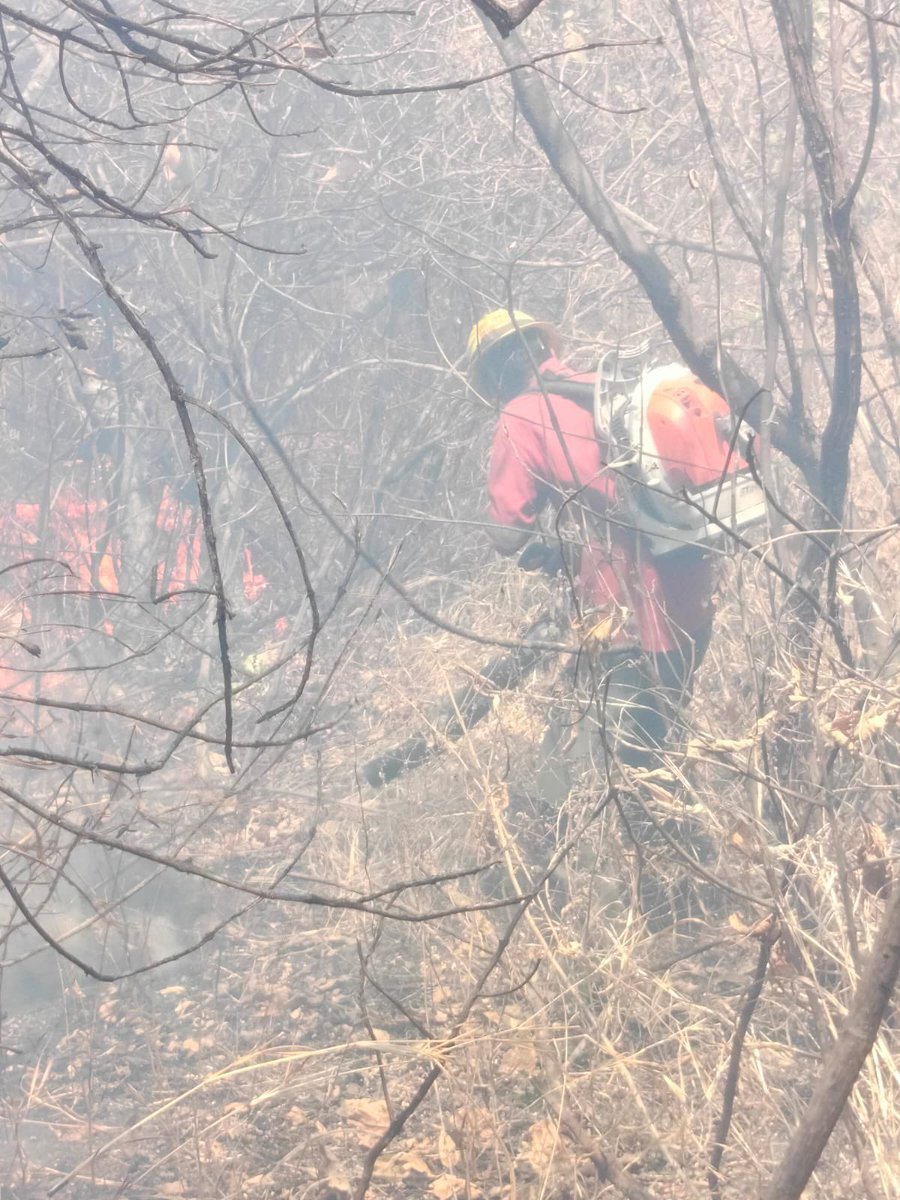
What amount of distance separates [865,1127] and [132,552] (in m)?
5.93

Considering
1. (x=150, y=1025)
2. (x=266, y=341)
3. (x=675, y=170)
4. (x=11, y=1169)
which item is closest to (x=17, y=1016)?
(x=150, y=1025)

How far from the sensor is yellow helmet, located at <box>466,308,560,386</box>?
15.7 feet

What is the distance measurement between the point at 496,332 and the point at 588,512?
132cm

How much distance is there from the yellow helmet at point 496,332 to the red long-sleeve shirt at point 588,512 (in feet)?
1.43

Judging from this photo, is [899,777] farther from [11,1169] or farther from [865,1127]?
[11,1169]

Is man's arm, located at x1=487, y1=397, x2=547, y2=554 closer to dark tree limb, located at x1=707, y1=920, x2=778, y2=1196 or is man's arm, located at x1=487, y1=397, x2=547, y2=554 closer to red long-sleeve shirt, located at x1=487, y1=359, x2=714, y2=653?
red long-sleeve shirt, located at x1=487, y1=359, x2=714, y2=653

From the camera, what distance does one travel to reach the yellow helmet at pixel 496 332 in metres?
4.79

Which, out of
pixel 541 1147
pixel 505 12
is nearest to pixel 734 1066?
pixel 541 1147

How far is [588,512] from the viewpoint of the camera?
3969 mm

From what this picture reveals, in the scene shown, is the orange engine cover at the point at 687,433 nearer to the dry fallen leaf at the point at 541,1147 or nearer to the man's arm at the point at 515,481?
the man's arm at the point at 515,481

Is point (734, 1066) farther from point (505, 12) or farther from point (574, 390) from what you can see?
point (574, 390)

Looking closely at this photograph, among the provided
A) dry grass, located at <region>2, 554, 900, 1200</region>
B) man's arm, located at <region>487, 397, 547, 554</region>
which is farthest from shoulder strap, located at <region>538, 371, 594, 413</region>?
dry grass, located at <region>2, 554, 900, 1200</region>

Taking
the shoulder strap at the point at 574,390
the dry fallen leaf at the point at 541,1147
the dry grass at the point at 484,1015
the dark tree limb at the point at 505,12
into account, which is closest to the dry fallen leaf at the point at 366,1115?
the dry grass at the point at 484,1015

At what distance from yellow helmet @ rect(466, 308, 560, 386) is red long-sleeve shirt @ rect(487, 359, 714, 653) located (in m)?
0.43
